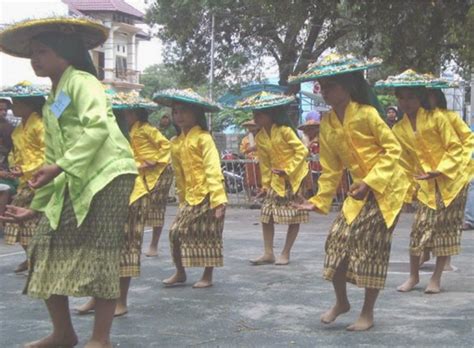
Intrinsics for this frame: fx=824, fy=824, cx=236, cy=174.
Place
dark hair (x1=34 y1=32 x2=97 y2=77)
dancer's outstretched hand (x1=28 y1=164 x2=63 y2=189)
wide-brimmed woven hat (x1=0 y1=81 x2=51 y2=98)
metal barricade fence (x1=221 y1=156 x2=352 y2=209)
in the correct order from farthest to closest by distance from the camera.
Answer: metal barricade fence (x1=221 y1=156 x2=352 y2=209) < wide-brimmed woven hat (x1=0 y1=81 x2=51 y2=98) < dark hair (x1=34 y1=32 x2=97 y2=77) < dancer's outstretched hand (x1=28 y1=164 x2=63 y2=189)

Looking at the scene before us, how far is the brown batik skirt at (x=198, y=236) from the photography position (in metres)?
6.86

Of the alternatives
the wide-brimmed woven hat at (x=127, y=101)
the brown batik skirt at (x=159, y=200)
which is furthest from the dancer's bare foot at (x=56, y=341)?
the brown batik skirt at (x=159, y=200)

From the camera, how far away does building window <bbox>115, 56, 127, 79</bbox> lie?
174ft

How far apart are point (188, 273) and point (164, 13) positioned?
17.8 m

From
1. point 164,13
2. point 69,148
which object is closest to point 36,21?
point 69,148

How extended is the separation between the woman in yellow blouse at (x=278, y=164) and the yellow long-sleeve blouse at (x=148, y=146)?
0.89 m

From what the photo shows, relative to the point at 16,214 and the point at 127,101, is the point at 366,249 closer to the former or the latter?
the point at 16,214

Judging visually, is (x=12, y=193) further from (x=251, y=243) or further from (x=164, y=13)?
(x=164, y=13)

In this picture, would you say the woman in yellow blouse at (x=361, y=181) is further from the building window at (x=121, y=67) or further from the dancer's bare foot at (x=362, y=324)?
the building window at (x=121, y=67)

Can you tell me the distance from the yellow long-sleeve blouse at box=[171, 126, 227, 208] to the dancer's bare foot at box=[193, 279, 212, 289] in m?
0.69

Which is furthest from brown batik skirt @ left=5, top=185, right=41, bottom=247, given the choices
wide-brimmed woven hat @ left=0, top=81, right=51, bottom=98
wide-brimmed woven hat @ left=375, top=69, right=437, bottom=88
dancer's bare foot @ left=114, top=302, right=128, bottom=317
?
wide-brimmed woven hat @ left=375, top=69, right=437, bottom=88

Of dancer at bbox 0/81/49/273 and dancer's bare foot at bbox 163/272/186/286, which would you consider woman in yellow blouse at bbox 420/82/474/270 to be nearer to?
dancer's bare foot at bbox 163/272/186/286

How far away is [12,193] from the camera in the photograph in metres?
10.0

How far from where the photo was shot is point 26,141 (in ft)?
24.7
